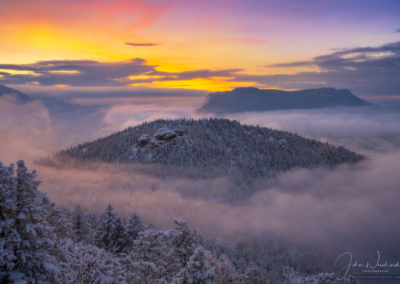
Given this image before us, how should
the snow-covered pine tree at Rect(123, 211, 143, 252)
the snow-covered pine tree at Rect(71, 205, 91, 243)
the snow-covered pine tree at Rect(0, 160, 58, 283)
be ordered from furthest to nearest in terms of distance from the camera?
1. the snow-covered pine tree at Rect(71, 205, 91, 243)
2. the snow-covered pine tree at Rect(123, 211, 143, 252)
3. the snow-covered pine tree at Rect(0, 160, 58, 283)

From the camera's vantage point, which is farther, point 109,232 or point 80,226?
point 80,226

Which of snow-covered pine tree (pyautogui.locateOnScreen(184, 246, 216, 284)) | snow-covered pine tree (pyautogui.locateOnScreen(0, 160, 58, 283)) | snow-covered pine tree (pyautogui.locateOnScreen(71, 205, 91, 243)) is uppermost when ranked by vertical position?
snow-covered pine tree (pyautogui.locateOnScreen(0, 160, 58, 283))

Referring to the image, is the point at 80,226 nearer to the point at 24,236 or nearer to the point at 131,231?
the point at 131,231

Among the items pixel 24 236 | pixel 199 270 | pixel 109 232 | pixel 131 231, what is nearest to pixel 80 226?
pixel 109 232

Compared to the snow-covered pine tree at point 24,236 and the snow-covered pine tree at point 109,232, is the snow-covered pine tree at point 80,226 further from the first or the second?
the snow-covered pine tree at point 24,236

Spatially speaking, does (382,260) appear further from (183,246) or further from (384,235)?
(183,246)

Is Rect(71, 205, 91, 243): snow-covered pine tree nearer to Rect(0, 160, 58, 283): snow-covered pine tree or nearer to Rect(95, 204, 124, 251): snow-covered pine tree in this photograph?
Rect(95, 204, 124, 251): snow-covered pine tree

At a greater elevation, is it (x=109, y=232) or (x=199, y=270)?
(x=199, y=270)

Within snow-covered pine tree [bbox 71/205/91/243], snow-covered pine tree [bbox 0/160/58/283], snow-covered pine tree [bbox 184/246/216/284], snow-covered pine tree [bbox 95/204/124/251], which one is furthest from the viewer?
snow-covered pine tree [bbox 71/205/91/243]

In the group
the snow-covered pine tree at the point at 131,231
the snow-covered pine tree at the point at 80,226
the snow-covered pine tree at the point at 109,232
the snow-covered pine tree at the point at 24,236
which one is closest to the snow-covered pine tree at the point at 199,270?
the snow-covered pine tree at the point at 24,236

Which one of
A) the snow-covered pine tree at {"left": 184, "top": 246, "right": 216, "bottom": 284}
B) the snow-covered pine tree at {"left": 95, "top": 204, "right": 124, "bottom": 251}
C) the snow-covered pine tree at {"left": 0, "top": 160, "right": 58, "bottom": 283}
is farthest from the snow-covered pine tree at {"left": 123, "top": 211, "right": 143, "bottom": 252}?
the snow-covered pine tree at {"left": 0, "top": 160, "right": 58, "bottom": 283}

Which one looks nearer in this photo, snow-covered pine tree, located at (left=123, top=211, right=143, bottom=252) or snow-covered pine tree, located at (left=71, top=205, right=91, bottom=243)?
snow-covered pine tree, located at (left=123, top=211, right=143, bottom=252)

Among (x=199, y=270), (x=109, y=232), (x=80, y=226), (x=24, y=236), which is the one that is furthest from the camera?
(x=80, y=226)

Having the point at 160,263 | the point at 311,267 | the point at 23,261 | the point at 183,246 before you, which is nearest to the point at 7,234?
the point at 23,261
